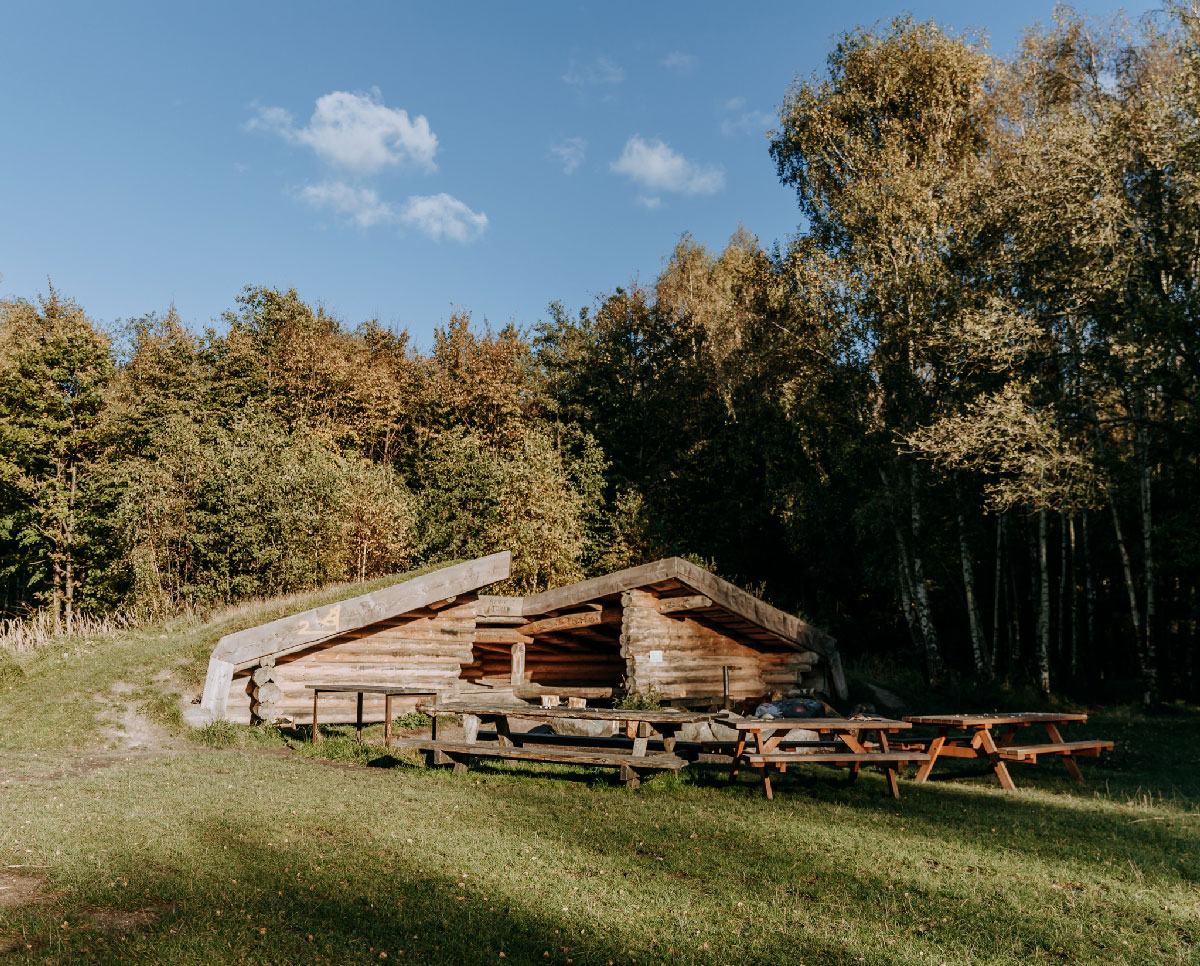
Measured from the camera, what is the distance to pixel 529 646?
1614cm

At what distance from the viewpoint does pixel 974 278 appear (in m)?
18.0

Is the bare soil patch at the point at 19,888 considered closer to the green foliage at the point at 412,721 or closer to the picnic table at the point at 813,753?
the picnic table at the point at 813,753

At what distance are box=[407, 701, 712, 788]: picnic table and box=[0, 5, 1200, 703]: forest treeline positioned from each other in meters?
9.11

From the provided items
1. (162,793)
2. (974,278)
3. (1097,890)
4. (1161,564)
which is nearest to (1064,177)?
(974,278)

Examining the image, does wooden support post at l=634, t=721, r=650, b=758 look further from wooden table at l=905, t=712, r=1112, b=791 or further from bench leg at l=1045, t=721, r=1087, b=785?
bench leg at l=1045, t=721, r=1087, b=785

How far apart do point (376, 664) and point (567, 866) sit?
8.22 m

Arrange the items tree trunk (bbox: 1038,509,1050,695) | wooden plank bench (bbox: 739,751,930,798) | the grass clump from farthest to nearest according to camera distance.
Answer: tree trunk (bbox: 1038,509,1050,695), the grass clump, wooden plank bench (bbox: 739,751,930,798)

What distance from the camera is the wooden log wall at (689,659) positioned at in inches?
551

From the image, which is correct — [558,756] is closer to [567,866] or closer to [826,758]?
[826,758]

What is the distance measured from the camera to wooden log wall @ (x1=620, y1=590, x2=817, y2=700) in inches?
551

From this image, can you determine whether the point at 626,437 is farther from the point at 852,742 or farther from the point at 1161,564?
the point at 852,742

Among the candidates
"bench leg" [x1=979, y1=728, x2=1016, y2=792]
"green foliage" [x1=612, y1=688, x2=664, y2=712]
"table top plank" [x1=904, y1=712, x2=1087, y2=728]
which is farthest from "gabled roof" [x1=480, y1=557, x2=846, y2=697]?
"bench leg" [x1=979, y1=728, x2=1016, y2=792]

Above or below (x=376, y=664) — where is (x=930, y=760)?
below

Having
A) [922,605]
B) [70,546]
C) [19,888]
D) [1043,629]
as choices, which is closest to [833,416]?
[922,605]
